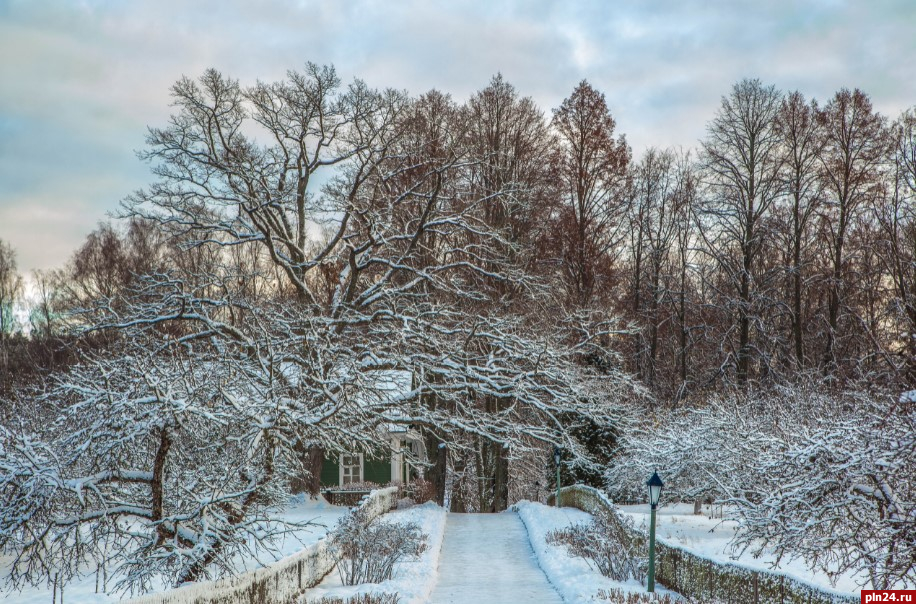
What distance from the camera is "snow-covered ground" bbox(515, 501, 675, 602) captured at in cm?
1209

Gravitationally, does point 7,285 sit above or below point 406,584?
above

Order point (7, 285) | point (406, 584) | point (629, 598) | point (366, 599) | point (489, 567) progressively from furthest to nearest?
point (7, 285) → point (489, 567) → point (406, 584) → point (629, 598) → point (366, 599)

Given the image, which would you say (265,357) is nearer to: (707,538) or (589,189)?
(707,538)

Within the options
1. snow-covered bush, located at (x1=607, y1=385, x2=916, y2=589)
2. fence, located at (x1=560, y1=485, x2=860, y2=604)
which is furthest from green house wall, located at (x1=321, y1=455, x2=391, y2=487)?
fence, located at (x1=560, y1=485, x2=860, y2=604)

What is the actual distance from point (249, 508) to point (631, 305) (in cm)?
2591

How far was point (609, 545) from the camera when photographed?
14.9m

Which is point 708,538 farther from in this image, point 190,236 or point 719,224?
point 190,236

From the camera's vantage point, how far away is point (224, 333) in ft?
63.9

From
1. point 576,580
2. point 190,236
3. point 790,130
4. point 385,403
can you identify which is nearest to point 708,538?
point 576,580

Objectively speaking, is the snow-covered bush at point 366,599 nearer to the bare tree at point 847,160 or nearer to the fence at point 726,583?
the fence at point 726,583

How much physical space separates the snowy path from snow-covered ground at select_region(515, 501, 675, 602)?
0.63 ft

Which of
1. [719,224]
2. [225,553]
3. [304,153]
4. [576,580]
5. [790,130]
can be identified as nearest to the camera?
[225,553]

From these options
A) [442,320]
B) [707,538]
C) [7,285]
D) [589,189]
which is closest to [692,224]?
[589,189]

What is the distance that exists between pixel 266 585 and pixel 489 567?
654 cm
